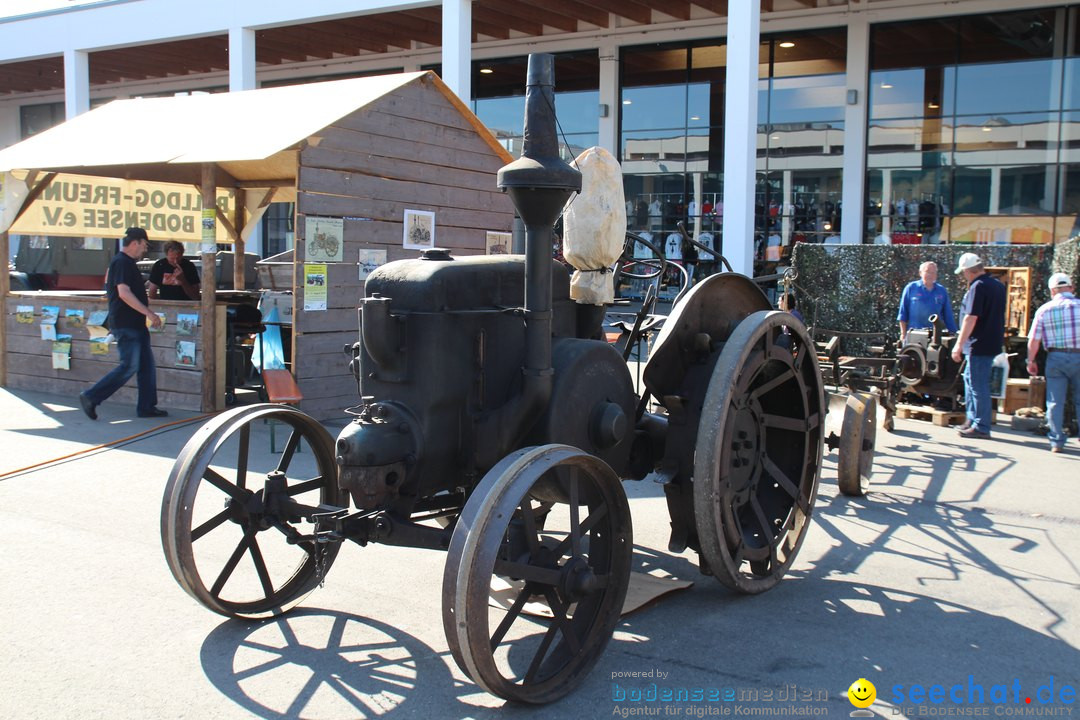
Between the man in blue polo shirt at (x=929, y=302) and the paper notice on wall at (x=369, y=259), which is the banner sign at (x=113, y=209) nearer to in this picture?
the paper notice on wall at (x=369, y=259)

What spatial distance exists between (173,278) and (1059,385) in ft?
31.3

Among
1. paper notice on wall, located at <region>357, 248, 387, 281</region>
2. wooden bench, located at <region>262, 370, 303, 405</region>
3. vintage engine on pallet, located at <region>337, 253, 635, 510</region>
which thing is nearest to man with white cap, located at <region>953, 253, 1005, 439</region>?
paper notice on wall, located at <region>357, 248, 387, 281</region>

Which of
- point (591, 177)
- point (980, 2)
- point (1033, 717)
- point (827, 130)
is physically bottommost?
point (1033, 717)

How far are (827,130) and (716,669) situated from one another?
1551cm

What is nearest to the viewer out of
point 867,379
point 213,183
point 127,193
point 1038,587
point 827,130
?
point 1038,587

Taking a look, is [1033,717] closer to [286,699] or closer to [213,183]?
[286,699]

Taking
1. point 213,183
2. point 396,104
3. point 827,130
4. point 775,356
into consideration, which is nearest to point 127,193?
point 213,183

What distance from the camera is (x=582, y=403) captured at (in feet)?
12.4

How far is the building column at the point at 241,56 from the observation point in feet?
54.9

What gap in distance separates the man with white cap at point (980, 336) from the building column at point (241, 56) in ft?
41.9

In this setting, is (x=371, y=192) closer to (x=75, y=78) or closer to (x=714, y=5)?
(x=714, y=5)

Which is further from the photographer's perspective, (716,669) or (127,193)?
(127,193)

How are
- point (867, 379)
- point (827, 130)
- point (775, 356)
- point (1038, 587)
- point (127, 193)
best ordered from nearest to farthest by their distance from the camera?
1. point (775, 356)
2. point (1038, 587)
3. point (867, 379)
4. point (127, 193)
5. point (827, 130)

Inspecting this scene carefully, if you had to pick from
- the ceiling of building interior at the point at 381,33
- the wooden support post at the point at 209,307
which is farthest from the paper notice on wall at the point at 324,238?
the ceiling of building interior at the point at 381,33
